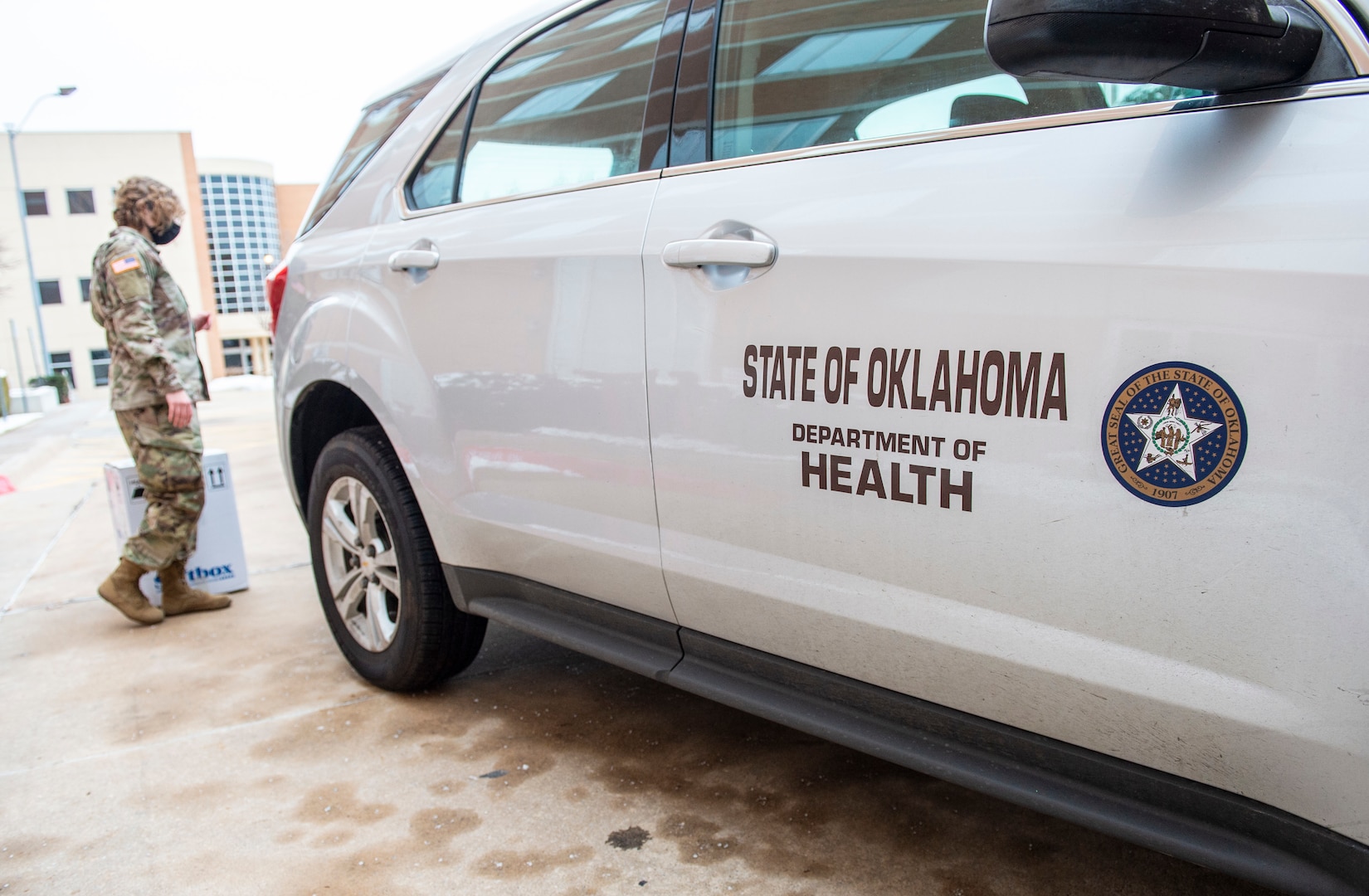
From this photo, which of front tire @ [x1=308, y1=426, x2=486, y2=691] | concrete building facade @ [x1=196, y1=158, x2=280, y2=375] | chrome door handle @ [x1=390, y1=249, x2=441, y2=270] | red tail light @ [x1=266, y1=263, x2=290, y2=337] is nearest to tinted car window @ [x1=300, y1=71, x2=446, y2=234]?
red tail light @ [x1=266, y1=263, x2=290, y2=337]

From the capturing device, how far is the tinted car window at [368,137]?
293cm

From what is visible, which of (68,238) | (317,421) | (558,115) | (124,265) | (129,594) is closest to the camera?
(558,115)

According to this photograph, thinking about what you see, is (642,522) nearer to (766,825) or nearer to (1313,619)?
(766,825)

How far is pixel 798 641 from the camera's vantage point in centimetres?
183

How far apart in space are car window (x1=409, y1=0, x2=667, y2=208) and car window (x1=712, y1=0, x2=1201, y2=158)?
0.25 metres

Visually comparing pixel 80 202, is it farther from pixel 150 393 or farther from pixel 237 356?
pixel 150 393

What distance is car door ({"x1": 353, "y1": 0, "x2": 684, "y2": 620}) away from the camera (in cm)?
207

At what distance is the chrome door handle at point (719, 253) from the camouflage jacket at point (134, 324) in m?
2.75

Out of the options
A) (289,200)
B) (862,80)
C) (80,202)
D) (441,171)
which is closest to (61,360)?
(80,202)

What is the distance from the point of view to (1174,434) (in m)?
1.29

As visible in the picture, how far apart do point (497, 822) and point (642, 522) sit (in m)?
0.82

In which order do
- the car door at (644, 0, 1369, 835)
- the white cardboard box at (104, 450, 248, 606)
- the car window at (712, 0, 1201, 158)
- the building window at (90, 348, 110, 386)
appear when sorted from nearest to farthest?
1. the car door at (644, 0, 1369, 835)
2. the car window at (712, 0, 1201, 158)
3. the white cardboard box at (104, 450, 248, 606)
4. the building window at (90, 348, 110, 386)

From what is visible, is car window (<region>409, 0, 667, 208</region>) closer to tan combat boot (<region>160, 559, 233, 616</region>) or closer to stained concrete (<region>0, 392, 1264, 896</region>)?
stained concrete (<region>0, 392, 1264, 896</region>)

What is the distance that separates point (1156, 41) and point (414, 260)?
188 cm
